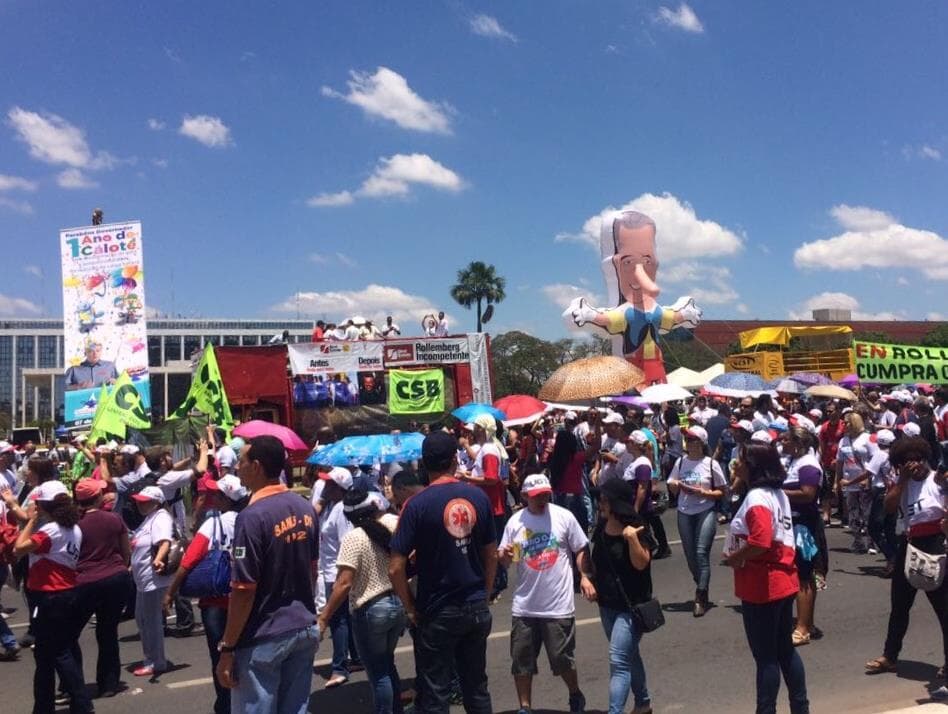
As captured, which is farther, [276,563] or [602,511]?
[602,511]

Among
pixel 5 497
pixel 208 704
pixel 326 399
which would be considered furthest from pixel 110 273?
pixel 208 704

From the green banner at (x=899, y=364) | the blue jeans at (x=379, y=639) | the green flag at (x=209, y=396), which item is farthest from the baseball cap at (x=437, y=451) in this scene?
the green banner at (x=899, y=364)

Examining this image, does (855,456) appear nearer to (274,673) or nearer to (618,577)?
(618,577)

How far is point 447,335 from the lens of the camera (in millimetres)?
22625

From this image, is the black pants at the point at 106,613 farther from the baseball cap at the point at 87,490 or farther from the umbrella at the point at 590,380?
the umbrella at the point at 590,380

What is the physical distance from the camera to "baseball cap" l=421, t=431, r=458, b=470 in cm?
418

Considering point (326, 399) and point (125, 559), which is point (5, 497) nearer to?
point (125, 559)

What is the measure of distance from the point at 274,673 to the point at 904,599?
4.44 meters

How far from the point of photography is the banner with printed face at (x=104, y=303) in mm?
19922

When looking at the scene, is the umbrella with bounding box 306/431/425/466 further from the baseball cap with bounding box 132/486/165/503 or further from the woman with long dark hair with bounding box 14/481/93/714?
the woman with long dark hair with bounding box 14/481/93/714

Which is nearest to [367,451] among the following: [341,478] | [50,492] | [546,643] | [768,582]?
[341,478]

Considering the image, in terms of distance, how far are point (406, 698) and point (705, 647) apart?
253 centimetres

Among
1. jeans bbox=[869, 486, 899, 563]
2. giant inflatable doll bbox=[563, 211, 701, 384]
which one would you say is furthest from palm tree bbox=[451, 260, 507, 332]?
jeans bbox=[869, 486, 899, 563]

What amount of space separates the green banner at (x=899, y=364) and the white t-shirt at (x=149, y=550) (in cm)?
1788
